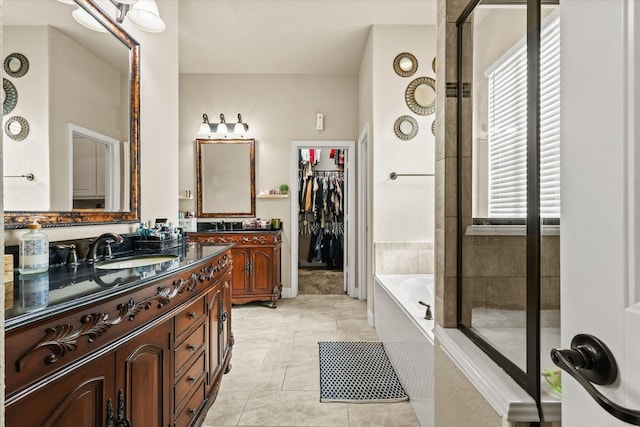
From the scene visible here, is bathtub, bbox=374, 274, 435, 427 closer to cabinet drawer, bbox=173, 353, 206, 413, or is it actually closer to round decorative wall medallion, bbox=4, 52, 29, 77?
cabinet drawer, bbox=173, 353, 206, 413

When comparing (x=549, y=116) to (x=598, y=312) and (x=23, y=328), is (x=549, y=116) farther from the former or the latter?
(x=23, y=328)

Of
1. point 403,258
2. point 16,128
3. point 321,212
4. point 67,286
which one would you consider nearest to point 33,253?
point 67,286

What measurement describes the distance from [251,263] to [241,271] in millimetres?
144

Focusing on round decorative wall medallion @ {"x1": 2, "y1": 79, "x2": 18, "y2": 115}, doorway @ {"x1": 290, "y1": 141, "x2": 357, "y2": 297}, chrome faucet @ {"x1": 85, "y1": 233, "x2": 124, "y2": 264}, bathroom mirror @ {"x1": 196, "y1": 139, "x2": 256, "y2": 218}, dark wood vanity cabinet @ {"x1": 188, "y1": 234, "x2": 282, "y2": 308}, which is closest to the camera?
round decorative wall medallion @ {"x1": 2, "y1": 79, "x2": 18, "y2": 115}

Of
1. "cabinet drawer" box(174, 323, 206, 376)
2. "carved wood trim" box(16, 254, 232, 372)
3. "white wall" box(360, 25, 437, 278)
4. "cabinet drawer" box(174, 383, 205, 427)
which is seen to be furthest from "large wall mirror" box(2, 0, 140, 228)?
"white wall" box(360, 25, 437, 278)

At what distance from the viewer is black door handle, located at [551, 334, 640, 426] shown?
0.48 m

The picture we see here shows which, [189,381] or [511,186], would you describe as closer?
[511,186]

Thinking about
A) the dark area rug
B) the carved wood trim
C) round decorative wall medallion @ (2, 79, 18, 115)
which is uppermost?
round decorative wall medallion @ (2, 79, 18, 115)

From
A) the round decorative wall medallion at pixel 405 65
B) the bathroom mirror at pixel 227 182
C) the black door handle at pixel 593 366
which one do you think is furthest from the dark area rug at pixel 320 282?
the black door handle at pixel 593 366

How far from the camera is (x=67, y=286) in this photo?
1039mm

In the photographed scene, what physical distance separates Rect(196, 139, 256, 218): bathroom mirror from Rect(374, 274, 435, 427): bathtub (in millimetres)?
2153

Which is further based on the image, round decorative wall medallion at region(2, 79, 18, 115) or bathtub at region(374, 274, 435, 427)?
bathtub at region(374, 274, 435, 427)

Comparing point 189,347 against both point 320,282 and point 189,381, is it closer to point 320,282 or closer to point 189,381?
point 189,381

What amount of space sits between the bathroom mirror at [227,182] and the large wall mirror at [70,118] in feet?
7.30
